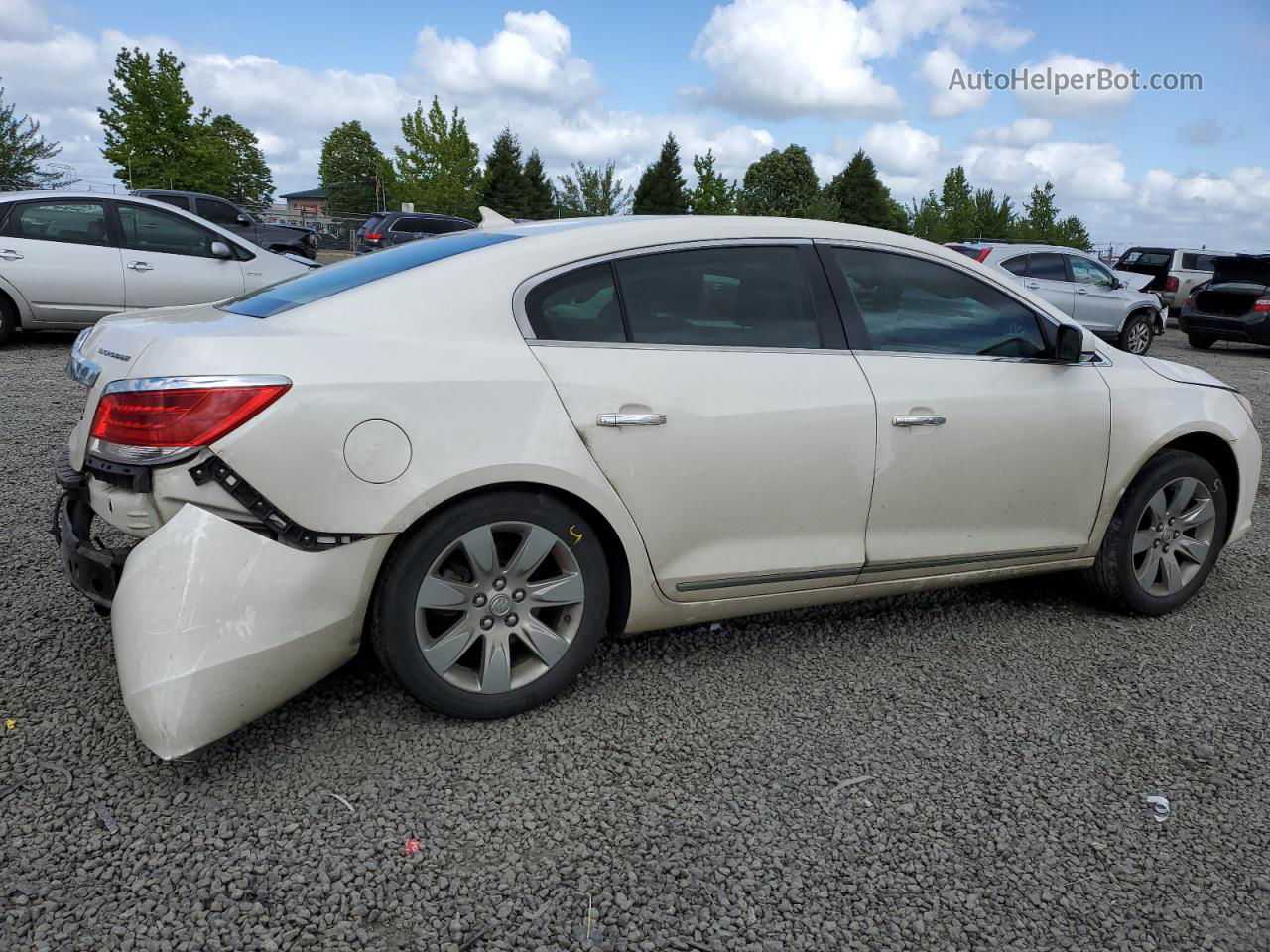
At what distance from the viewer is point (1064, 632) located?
12.5ft

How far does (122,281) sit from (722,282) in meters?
8.41

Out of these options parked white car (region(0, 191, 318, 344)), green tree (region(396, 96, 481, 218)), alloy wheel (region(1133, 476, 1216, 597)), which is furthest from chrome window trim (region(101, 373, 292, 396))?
green tree (region(396, 96, 481, 218))

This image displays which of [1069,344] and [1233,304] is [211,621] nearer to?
[1069,344]

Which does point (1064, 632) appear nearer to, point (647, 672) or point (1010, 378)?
point (1010, 378)

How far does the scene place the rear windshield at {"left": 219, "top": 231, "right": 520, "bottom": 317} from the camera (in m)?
2.99

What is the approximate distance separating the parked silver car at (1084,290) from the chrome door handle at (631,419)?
479 inches

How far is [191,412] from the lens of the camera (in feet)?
8.08

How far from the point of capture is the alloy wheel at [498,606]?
9.07 feet

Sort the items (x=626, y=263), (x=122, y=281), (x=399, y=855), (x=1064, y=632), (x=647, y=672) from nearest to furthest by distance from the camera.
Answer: (x=399, y=855) → (x=626, y=263) → (x=647, y=672) → (x=1064, y=632) → (x=122, y=281)

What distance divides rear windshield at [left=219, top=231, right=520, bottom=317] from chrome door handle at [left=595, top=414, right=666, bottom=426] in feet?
2.29

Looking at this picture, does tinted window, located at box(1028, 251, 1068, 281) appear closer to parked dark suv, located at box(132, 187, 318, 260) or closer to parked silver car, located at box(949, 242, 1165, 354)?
parked silver car, located at box(949, 242, 1165, 354)

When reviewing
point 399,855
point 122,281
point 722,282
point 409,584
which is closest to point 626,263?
point 722,282

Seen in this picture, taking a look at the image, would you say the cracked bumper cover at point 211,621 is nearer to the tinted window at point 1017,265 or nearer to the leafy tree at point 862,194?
the tinted window at point 1017,265

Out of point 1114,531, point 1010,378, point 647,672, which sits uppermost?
point 1010,378
